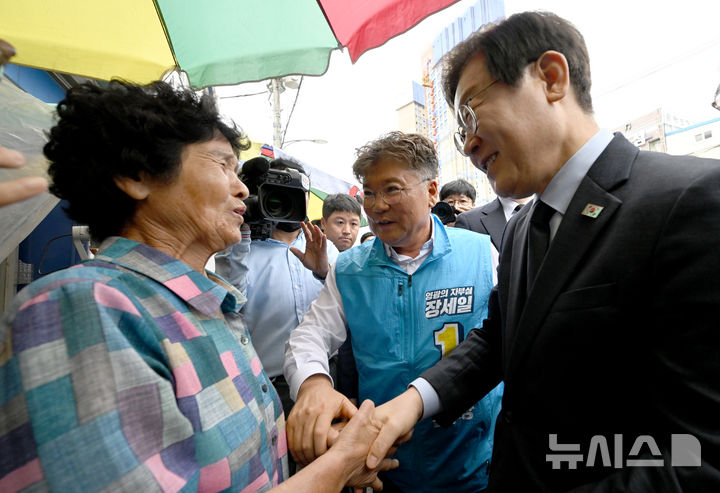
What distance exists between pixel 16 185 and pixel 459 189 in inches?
144

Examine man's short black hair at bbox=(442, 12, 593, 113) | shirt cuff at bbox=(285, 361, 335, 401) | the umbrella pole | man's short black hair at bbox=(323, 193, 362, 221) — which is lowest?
shirt cuff at bbox=(285, 361, 335, 401)

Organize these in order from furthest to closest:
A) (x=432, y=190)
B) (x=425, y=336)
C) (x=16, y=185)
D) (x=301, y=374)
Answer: (x=432, y=190), (x=425, y=336), (x=301, y=374), (x=16, y=185)

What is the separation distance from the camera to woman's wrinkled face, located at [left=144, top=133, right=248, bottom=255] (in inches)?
43.6

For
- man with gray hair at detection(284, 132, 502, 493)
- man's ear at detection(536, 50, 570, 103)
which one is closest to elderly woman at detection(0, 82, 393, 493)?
man with gray hair at detection(284, 132, 502, 493)

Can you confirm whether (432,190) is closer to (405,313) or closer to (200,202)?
(405,313)

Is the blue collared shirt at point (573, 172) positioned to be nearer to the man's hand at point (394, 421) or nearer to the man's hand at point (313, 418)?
the man's hand at point (394, 421)

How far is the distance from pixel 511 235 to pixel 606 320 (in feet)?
2.05

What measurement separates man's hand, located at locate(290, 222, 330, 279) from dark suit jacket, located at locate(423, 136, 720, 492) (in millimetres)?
1339

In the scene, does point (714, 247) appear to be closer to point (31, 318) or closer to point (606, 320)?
point (606, 320)

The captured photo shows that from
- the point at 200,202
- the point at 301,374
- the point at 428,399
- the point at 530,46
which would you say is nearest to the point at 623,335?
the point at 428,399

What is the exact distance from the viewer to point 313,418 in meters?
1.26

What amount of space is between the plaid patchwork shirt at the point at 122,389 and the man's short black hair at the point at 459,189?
10.8 feet

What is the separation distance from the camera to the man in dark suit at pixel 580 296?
0.73 m

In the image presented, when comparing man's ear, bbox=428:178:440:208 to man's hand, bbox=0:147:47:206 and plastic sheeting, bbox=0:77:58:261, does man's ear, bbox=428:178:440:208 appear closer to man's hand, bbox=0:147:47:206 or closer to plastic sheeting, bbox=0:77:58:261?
man's hand, bbox=0:147:47:206
